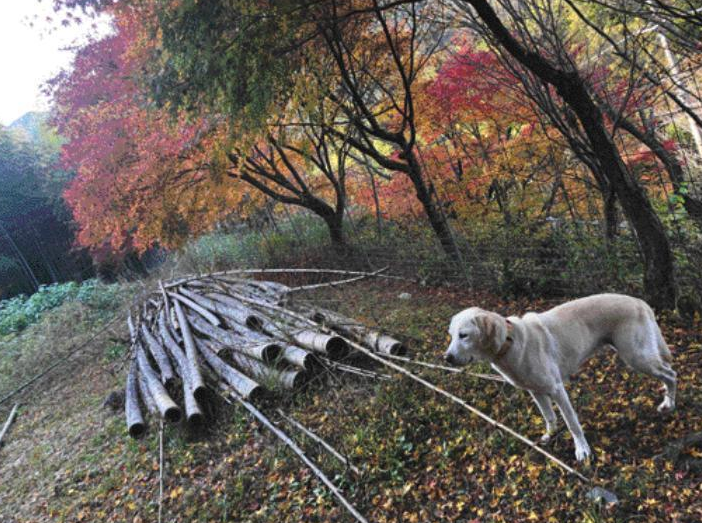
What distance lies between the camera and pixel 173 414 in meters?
5.41

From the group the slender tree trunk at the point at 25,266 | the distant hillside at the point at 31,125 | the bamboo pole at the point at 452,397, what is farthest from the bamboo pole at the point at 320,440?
the slender tree trunk at the point at 25,266

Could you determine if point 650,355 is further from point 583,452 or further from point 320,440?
point 320,440

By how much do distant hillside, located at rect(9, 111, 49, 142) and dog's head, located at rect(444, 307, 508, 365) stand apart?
2125 centimetres

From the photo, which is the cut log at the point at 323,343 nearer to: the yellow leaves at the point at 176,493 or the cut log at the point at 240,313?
the cut log at the point at 240,313

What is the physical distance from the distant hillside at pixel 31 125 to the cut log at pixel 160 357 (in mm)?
15170

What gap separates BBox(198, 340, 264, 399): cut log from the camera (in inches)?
203

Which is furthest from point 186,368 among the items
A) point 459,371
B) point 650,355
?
point 650,355

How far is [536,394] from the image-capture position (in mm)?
3305

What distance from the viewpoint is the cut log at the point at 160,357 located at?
20.3 ft

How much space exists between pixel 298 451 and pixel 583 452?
96.4 inches

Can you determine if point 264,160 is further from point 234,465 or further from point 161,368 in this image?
point 234,465

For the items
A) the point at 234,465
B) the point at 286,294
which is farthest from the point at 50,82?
the point at 234,465

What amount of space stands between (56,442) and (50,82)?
31.2ft

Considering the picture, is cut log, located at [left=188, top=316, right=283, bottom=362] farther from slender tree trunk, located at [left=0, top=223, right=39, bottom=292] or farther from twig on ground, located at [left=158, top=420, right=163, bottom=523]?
slender tree trunk, located at [left=0, top=223, right=39, bottom=292]
